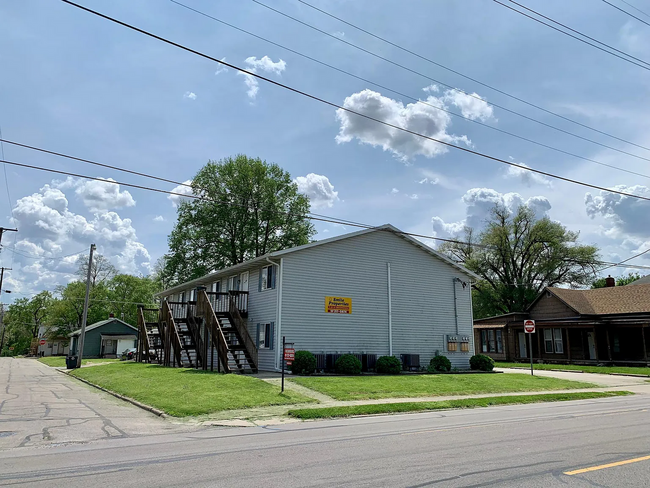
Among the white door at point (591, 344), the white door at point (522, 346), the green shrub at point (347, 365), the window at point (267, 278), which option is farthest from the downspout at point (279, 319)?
the white door at point (522, 346)

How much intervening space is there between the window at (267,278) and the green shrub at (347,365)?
5.17 m

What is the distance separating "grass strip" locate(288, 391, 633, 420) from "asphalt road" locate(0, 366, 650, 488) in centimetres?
174

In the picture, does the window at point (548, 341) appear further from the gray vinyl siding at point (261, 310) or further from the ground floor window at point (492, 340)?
the gray vinyl siding at point (261, 310)

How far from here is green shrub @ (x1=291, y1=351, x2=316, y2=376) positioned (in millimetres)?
22406

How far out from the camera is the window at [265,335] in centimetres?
2519

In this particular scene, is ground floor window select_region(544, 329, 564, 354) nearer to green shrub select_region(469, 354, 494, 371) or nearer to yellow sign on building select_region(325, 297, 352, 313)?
green shrub select_region(469, 354, 494, 371)

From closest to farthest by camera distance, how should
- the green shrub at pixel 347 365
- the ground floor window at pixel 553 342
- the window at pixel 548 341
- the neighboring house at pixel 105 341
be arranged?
the green shrub at pixel 347 365, the ground floor window at pixel 553 342, the window at pixel 548 341, the neighboring house at pixel 105 341

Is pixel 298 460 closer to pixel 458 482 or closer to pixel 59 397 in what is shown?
pixel 458 482

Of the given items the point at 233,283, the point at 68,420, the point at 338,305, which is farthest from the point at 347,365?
the point at 68,420

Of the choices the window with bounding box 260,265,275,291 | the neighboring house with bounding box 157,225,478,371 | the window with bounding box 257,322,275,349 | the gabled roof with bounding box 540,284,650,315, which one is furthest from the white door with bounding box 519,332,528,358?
the window with bounding box 260,265,275,291

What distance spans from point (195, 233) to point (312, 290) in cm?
2729

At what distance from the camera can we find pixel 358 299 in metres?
27.0

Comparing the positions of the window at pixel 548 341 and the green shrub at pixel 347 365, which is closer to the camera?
the green shrub at pixel 347 365

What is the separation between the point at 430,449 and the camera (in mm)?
8172
